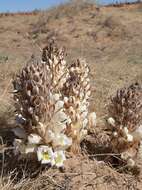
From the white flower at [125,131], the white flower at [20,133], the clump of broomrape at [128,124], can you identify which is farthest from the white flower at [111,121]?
the white flower at [20,133]

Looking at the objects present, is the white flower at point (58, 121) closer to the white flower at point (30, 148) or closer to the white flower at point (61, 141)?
the white flower at point (61, 141)

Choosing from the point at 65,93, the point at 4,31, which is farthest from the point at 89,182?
the point at 4,31

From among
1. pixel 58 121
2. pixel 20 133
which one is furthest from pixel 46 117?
pixel 20 133

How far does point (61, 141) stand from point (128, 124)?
592 millimetres

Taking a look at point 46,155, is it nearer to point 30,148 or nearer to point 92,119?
point 30,148

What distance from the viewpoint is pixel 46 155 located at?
3.26m

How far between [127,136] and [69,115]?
1.47 feet

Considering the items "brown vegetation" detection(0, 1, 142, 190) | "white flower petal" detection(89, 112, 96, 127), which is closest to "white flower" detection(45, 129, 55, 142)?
"brown vegetation" detection(0, 1, 142, 190)

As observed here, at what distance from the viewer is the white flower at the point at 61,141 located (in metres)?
3.30

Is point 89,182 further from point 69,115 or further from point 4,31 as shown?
point 4,31

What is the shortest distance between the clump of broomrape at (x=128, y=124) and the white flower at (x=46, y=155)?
24.2 inches

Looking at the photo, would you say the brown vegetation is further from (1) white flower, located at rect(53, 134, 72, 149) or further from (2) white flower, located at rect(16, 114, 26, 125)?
(2) white flower, located at rect(16, 114, 26, 125)

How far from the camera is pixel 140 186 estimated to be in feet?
11.5

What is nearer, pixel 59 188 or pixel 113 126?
pixel 59 188
